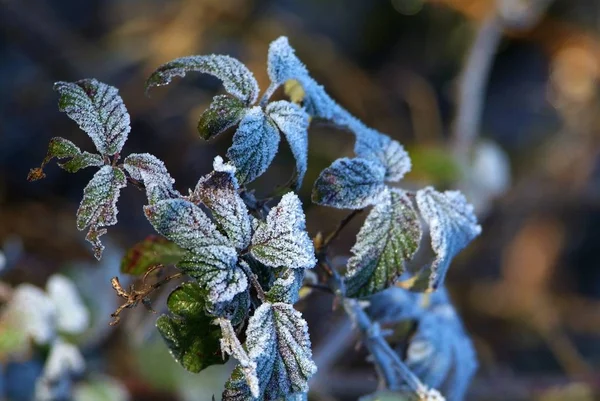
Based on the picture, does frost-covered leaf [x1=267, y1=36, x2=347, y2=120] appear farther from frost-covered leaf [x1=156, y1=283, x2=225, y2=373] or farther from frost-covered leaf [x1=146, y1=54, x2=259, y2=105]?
frost-covered leaf [x1=156, y1=283, x2=225, y2=373]

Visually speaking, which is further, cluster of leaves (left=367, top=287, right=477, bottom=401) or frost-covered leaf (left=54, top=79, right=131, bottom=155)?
cluster of leaves (left=367, top=287, right=477, bottom=401)

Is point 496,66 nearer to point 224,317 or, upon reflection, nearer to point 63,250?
point 63,250

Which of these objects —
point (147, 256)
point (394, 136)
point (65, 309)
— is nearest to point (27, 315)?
point (65, 309)

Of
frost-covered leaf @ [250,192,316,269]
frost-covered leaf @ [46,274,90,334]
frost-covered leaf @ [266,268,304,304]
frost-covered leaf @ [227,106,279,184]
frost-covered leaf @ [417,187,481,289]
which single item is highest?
frost-covered leaf @ [46,274,90,334]

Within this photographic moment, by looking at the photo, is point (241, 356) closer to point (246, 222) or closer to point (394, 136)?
point (246, 222)

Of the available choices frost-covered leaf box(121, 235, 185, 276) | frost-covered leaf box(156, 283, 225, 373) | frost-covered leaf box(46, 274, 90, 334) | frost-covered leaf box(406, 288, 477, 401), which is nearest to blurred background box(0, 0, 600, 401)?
frost-covered leaf box(46, 274, 90, 334)

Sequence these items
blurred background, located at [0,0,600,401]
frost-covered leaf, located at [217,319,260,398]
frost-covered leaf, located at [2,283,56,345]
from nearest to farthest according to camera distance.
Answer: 1. frost-covered leaf, located at [217,319,260,398]
2. frost-covered leaf, located at [2,283,56,345]
3. blurred background, located at [0,0,600,401]

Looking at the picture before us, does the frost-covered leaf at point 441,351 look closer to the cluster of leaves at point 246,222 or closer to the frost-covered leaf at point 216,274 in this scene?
the cluster of leaves at point 246,222

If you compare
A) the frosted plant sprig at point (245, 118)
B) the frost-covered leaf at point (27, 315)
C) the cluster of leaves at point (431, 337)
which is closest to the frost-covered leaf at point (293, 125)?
the frosted plant sprig at point (245, 118)
